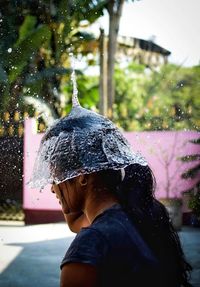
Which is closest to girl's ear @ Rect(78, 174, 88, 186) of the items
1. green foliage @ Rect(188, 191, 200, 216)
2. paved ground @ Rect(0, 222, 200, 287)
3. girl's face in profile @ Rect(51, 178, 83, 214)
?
girl's face in profile @ Rect(51, 178, 83, 214)

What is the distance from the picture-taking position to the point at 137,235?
1040mm

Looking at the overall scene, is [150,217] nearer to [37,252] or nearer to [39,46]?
[37,252]

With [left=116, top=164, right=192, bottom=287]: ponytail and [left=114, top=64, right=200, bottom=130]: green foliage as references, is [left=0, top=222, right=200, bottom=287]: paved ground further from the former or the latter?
[left=116, top=164, right=192, bottom=287]: ponytail

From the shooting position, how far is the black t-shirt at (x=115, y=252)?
0.91 metres

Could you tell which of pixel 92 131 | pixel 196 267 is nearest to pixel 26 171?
pixel 196 267

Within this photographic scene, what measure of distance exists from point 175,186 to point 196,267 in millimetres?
3027

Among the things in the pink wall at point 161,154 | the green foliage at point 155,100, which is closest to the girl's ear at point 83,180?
the pink wall at point 161,154

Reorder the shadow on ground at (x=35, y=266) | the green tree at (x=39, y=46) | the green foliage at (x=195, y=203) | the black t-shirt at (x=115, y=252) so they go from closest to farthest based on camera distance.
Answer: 1. the black t-shirt at (x=115, y=252)
2. the shadow on ground at (x=35, y=266)
3. the green foliage at (x=195, y=203)
4. the green tree at (x=39, y=46)

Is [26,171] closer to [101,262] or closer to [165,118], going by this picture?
[165,118]

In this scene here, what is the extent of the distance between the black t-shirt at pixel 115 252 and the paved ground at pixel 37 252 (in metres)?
3.83

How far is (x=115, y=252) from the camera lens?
0.96 m

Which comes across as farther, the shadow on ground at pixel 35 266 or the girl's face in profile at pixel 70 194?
the shadow on ground at pixel 35 266

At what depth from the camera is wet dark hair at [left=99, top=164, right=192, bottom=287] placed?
1098mm

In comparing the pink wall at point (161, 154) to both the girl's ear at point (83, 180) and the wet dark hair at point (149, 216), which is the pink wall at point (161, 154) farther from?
the girl's ear at point (83, 180)
